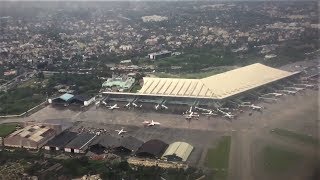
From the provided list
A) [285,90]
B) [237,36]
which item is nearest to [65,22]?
[237,36]

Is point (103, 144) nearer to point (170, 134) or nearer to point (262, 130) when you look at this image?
point (170, 134)

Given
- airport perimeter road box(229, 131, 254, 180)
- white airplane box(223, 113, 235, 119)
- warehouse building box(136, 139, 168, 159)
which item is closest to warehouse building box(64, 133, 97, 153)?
warehouse building box(136, 139, 168, 159)

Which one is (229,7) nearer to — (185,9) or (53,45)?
(185,9)

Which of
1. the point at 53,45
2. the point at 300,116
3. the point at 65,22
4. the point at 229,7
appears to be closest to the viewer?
the point at 300,116

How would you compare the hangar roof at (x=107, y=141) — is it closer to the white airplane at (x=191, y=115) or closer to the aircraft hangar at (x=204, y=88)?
the white airplane at (x=191, y=115)

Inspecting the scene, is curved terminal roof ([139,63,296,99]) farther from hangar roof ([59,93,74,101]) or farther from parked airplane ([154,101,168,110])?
hangar roof ([59,93,74,101])
